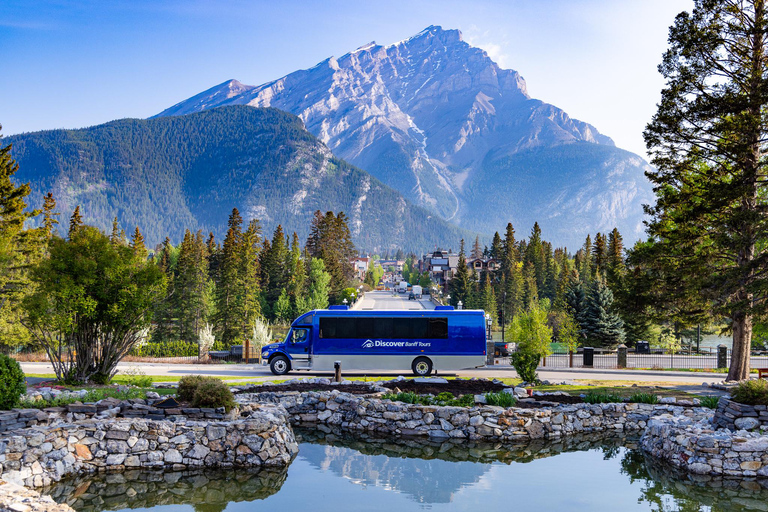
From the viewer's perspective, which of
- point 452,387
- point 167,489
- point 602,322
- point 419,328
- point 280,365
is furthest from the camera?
point 602,322

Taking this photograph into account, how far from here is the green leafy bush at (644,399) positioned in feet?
64.1

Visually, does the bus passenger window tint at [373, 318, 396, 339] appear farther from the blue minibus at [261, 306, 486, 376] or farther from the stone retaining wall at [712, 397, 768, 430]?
the stone retaining wall at [712, 397, 768, 430]

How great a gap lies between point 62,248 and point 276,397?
8.16 meters

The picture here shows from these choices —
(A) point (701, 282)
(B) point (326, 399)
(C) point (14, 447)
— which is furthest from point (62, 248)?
(A) point (701, 282)

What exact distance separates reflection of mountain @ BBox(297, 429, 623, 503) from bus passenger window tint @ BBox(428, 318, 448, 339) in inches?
398

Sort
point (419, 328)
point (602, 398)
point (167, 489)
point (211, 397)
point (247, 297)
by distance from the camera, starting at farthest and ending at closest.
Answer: point (247, 297) → point (419, 328) → point (602, 398) → point (211, 397) → point (167, 489)

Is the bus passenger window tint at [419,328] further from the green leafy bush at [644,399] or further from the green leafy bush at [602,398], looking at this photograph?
the green leafy bush at [644,399]

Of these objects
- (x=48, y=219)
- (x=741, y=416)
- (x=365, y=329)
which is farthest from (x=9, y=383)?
Result: (x=48, y=219)

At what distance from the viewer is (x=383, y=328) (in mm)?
27922

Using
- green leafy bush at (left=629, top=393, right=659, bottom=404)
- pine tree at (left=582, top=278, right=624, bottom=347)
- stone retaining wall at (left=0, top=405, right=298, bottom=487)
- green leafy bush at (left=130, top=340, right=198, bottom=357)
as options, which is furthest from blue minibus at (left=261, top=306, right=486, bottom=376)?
pine tree at (left=582, top=278, right=624, bottom=347)

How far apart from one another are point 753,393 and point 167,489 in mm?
14473

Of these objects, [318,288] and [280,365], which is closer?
[280,365]

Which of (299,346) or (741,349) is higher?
(741,349)

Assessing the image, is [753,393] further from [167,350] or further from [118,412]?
[167,350]
